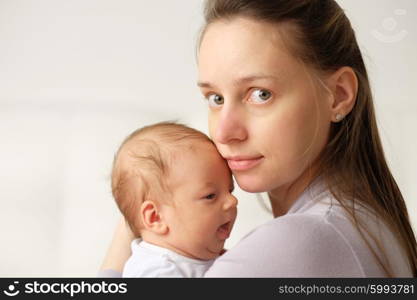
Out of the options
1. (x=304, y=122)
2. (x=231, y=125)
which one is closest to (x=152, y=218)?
(x=231, y=125)

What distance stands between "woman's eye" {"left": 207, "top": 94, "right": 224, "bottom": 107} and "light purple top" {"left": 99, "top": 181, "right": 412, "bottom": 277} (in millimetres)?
339

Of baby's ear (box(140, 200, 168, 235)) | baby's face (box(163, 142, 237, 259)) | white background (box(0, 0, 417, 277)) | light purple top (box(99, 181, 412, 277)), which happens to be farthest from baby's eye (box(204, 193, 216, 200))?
white background (box(0, 0, 417, 277))

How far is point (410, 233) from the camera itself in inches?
54.5

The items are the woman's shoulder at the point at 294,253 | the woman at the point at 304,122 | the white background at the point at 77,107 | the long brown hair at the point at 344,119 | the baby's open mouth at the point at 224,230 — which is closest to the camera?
the woman's shoulder at the point at 294,253

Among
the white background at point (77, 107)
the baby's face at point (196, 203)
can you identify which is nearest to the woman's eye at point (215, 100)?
the baby's face at point (196, 203)

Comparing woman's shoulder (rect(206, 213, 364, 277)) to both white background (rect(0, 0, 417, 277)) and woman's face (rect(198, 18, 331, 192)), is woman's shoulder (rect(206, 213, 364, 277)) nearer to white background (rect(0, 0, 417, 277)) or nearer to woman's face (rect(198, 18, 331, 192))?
woman's face (rect(198, 18, 331, 192))

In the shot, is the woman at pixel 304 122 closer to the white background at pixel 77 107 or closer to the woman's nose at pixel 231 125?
the woman's nose at pixel 231 125

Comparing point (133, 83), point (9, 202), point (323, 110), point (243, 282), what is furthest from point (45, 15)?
point (243, 282)

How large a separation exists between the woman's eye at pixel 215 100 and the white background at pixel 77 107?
1.49 meters

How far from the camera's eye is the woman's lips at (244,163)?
1299 millimetres

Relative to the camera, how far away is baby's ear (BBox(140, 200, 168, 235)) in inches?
54.2

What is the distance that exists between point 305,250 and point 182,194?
376mm

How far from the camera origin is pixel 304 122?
50.5 inches

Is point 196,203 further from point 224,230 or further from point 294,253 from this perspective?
point 294,253
